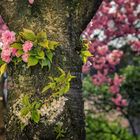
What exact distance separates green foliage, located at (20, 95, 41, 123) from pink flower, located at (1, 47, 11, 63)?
0.50m

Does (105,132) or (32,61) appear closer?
(32,61)

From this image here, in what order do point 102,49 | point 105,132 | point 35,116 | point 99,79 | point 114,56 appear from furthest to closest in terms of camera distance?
point 99,79 → point 114,56 → point 102,49 → point 105,132 → point 35,116

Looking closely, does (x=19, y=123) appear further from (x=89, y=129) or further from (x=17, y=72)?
(x=89, y=129)

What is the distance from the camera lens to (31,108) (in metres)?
4.96

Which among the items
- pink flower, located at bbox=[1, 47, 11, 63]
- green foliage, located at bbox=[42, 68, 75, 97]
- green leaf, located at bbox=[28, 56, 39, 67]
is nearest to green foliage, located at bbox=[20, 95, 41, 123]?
green foliage, located at bbox=[42, 68, 75, 97]

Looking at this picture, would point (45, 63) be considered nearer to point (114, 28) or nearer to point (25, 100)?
point (25, 100)

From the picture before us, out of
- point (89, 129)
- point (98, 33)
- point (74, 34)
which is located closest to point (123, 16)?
point (98, 33)

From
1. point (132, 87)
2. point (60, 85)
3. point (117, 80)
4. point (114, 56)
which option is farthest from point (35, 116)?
point (132, 87)

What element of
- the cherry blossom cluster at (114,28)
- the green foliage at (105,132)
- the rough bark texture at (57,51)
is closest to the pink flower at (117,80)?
the cherry blossom cluster at (114,28)

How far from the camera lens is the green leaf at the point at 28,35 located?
5008mm

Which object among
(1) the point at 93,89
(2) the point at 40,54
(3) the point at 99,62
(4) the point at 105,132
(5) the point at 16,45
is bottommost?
(4) the point at 105,132

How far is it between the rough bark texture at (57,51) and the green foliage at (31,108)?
0.30ft

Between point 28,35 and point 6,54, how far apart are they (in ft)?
1.14

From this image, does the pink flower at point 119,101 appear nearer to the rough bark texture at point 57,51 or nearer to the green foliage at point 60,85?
the rough bark texture at point 57,51
